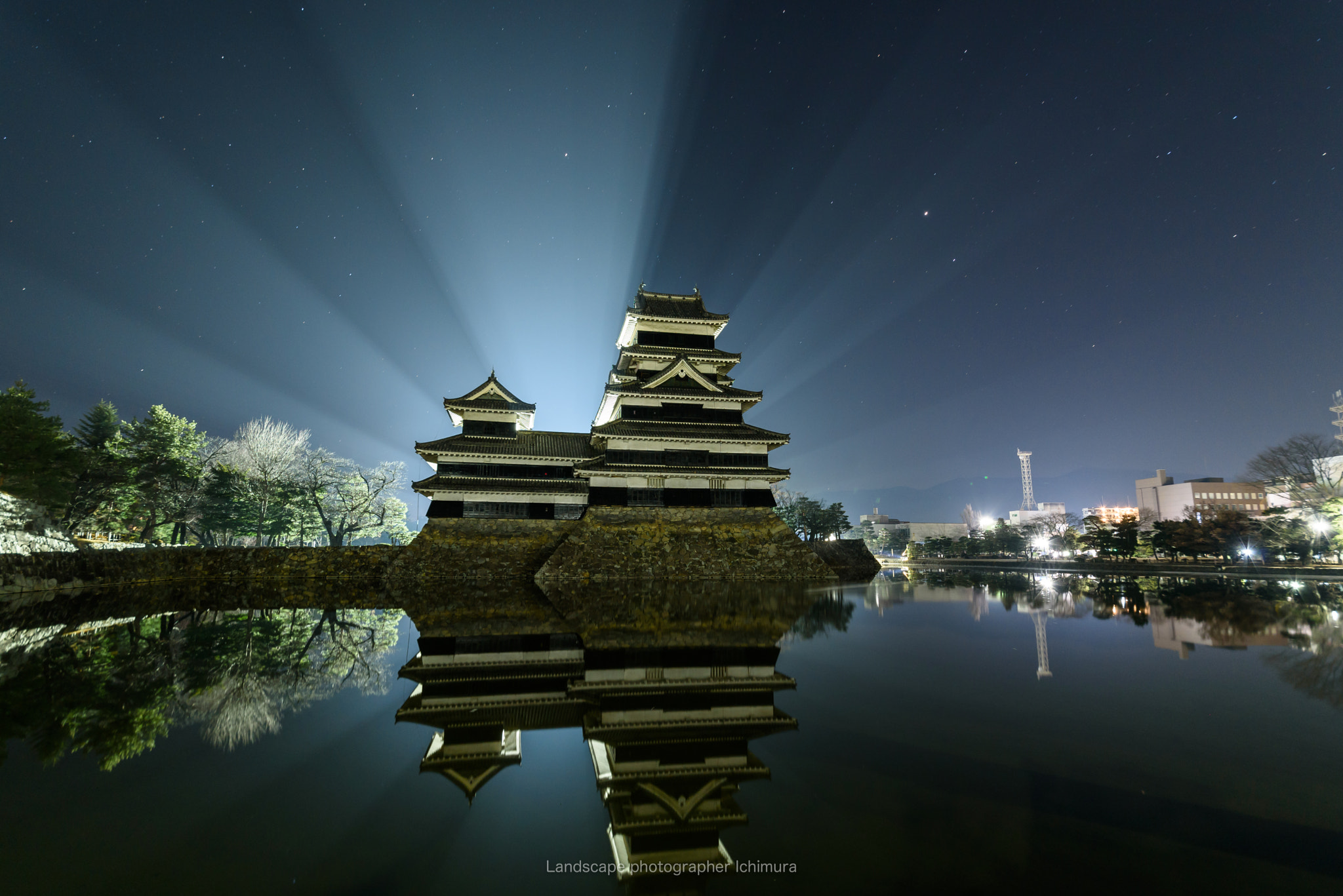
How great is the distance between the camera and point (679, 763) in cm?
412

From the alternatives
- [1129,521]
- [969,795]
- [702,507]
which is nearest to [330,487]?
[702,507]

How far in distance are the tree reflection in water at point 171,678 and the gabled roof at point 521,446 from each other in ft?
42.3

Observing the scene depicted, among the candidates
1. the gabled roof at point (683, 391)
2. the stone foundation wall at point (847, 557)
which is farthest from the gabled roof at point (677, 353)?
the stone foundation wall at point (847, 557)

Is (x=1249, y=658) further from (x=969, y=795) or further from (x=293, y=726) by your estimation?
(x=293, y=726)

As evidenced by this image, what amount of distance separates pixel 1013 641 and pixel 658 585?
12.9 metres

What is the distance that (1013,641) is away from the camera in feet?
30.0

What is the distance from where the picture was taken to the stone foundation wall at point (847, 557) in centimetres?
3164

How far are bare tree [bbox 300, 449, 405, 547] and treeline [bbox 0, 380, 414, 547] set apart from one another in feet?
0.22

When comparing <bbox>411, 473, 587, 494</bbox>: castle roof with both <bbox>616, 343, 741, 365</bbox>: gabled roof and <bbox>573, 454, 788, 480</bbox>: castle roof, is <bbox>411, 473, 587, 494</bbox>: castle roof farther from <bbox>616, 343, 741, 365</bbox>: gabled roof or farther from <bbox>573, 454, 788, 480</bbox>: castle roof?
<bbox>616, 343, 741, 365</bbox>: gabled roof

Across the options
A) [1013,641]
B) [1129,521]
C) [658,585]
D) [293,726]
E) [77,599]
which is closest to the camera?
[293,726]

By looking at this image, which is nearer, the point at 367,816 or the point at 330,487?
the point at 367,816

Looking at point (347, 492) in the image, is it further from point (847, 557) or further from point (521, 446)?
point (847, 557)

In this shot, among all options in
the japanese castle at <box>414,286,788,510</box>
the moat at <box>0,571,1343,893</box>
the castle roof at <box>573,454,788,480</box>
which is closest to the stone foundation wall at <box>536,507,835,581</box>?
the japanese castle at <box>414,286,788,510</box>

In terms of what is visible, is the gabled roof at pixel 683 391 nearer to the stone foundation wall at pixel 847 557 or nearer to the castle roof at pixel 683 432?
the castle roof at pixel 683 432
